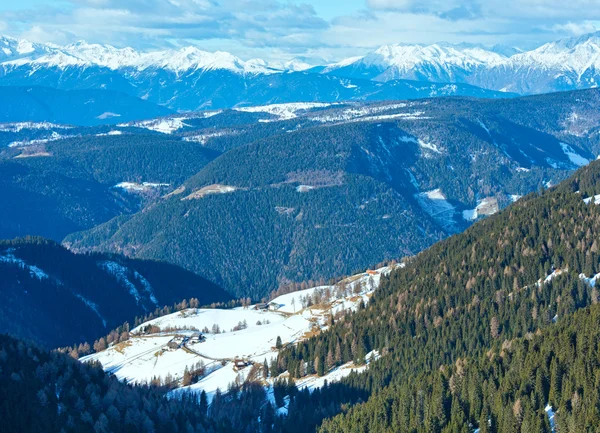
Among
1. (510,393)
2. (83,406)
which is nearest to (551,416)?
(510,393)

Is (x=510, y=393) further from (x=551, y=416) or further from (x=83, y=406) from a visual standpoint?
(x=83, y=406)

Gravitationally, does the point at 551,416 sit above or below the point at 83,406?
above

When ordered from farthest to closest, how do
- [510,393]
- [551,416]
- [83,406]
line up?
[83,406] < [510,393] < [551,416]

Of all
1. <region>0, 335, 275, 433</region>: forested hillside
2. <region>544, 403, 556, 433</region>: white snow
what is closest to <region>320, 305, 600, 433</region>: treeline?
<region>544, 403, 556, 433</region>: white snow

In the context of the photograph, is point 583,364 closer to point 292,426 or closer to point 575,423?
point 575,423

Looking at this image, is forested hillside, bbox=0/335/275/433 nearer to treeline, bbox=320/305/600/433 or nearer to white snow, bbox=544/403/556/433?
treeline, bbox=320/305/600/433

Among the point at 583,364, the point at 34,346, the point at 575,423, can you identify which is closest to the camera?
the point at 575,423

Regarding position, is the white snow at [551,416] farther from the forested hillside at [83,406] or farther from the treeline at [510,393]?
the forested hillside at [83,406]

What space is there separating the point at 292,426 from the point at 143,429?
3052 cm

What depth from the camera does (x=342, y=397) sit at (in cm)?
19525

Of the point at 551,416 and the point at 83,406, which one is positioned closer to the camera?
the point at 551,416

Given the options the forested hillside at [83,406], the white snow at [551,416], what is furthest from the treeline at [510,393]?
the forested hillside at [83,406]

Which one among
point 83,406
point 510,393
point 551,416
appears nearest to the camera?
point 551,416

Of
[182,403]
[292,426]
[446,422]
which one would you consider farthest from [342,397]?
[446,422]
